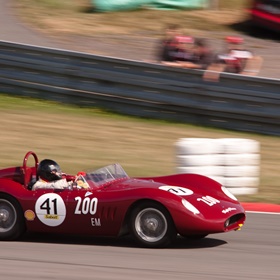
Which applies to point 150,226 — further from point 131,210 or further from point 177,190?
point 177,190

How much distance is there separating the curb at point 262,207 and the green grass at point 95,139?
1.73 feet

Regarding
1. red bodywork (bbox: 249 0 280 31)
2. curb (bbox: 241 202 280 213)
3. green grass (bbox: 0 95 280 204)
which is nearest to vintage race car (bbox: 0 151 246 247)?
curb (bbox: 241 202 280 213)

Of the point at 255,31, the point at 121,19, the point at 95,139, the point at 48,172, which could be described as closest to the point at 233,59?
the point at 95,139

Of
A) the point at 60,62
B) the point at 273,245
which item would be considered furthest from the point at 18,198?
the point at 60,62

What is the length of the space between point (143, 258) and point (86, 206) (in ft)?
2.77

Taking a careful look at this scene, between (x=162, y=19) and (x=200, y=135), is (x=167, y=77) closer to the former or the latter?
(x=200, y=135)

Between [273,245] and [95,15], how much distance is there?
1471 centimetres

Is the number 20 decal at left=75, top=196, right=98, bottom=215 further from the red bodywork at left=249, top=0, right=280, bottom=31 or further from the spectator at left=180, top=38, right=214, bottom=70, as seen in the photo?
the red bodywork at left=249, top=0, right=280, bottom=31

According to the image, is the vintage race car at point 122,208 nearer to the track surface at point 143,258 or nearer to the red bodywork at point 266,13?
the track surface at point 143,258

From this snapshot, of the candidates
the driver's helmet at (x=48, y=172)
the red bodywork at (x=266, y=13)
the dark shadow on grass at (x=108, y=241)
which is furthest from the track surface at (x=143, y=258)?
the red bodywork at (x=266, y=13)

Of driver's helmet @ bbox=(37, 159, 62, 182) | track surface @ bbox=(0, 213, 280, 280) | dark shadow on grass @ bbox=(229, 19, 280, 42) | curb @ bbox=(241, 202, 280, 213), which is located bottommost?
curb @ bbox=(241, 202, 280, 213)

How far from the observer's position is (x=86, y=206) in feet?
24.3

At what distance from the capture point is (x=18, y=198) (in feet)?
25.0

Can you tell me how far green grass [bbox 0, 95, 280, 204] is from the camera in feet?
37.3
